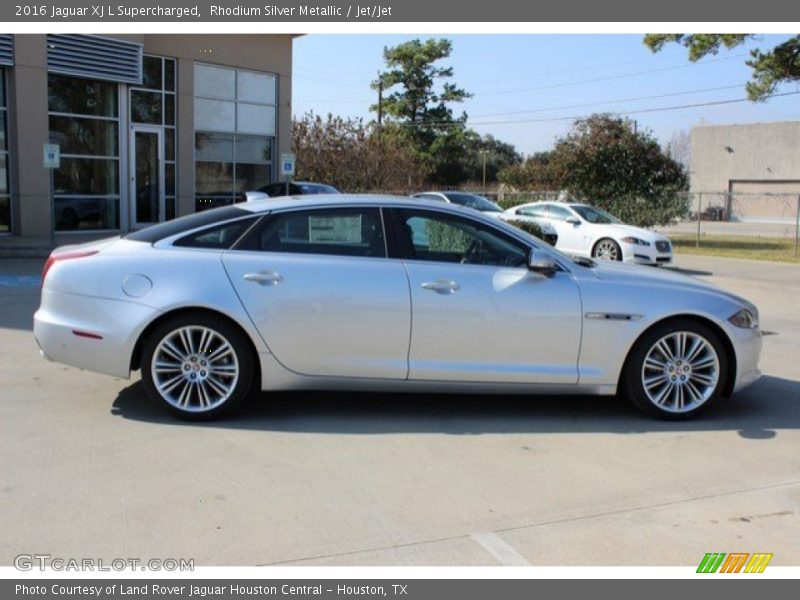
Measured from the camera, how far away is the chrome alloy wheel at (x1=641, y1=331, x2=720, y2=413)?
19.2ft

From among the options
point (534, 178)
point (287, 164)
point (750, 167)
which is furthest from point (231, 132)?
point (750, 167)

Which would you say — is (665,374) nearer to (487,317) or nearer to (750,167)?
(487,317)

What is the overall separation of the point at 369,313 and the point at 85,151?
17.1 m

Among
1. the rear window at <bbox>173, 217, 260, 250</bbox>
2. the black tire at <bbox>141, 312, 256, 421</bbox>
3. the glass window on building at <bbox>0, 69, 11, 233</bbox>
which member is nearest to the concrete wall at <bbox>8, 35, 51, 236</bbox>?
the glass window on building at <bbox>0, 69, 11, 233</bbox>

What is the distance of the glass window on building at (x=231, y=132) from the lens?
77.5 ft

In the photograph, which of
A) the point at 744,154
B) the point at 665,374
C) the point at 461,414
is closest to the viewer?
the point at 665,374

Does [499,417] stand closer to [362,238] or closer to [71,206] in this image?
[362,238]

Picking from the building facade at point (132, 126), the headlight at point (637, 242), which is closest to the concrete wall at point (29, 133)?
the building facade at point (132, 126)

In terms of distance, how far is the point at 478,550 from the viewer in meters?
3.79

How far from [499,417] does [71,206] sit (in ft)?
55.7

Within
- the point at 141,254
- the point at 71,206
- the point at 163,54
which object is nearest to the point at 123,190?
the point at 71,206

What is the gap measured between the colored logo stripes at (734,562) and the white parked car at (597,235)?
1322cm

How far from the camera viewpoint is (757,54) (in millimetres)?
23719

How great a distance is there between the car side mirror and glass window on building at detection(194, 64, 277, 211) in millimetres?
19075
